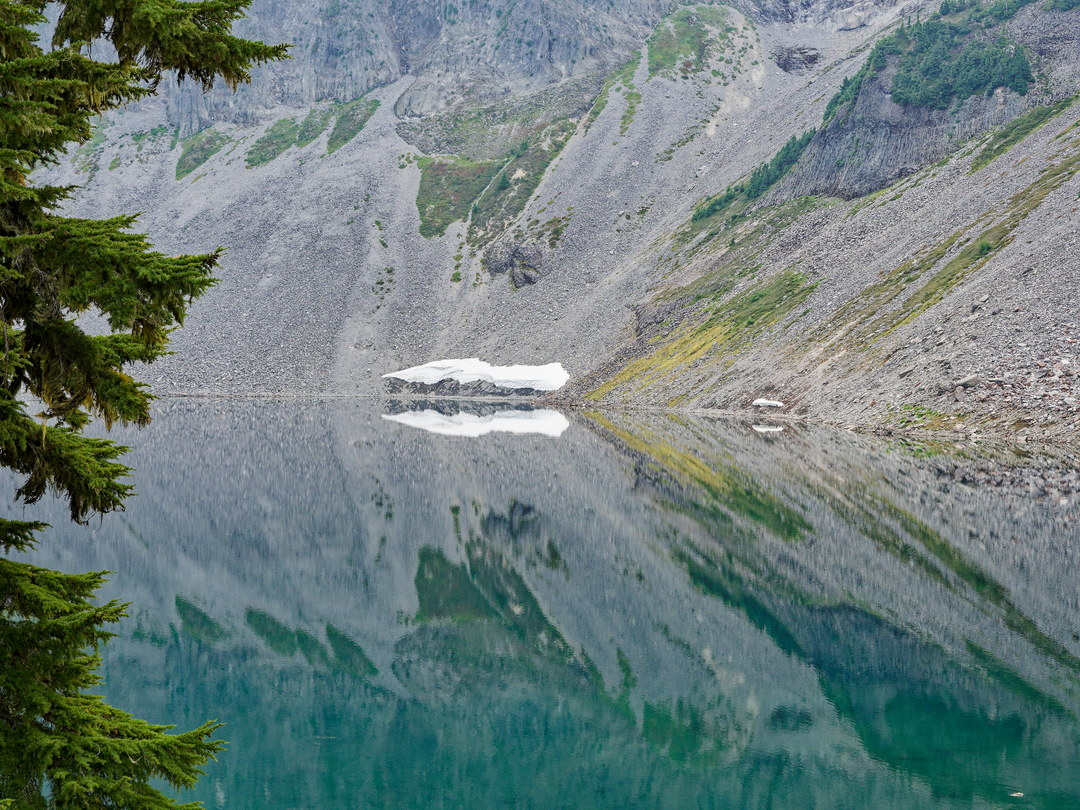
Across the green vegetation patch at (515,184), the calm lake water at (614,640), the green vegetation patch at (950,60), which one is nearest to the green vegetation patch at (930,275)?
the green vegetation patch at (950,60)

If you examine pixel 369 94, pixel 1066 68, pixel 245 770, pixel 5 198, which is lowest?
pixel 245 770

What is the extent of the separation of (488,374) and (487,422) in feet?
132

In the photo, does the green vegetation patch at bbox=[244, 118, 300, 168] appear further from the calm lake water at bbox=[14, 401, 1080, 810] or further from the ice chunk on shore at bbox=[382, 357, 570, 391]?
the calm lake water at bbox=[14, 401, 1080, 810]

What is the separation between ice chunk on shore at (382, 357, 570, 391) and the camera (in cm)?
10938

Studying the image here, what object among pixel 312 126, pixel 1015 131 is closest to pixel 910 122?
pixel 1015 131

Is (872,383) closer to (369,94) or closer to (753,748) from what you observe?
(753,748)

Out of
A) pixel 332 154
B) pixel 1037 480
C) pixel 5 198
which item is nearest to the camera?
pixel 5 198

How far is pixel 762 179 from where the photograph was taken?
401 ft

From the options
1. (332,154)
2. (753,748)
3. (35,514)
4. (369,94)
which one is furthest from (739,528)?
(369,94)

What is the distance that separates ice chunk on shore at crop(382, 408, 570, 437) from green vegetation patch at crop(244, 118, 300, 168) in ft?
345

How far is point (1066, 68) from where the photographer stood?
102438mm

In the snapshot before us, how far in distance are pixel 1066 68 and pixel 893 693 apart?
375ft

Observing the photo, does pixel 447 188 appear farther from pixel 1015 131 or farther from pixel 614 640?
pixel 614 640

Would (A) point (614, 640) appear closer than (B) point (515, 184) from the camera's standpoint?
Yes
